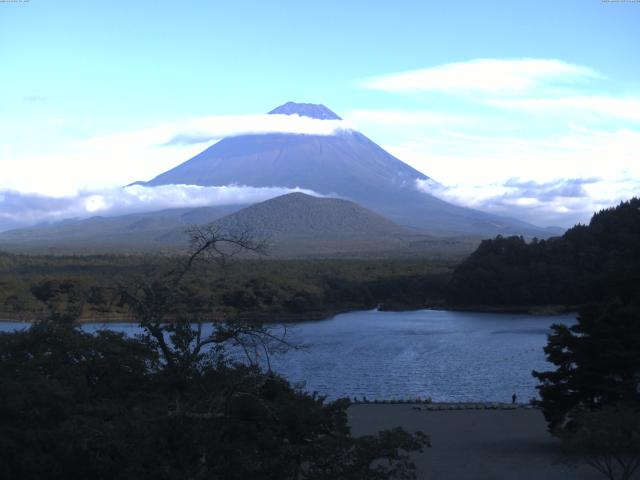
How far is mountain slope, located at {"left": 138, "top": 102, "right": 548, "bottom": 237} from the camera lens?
362 feet

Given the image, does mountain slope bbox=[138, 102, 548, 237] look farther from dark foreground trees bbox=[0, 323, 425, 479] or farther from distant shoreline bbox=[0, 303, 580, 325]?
dark foreground trees bbox=[0, 323, 425, 479]

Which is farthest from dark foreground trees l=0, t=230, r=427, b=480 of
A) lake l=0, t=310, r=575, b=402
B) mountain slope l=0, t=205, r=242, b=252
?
mountain slope l=0, t=205, r=242, b=252

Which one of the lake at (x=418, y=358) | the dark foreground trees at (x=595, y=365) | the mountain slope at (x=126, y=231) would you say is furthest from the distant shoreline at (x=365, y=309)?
the mountain slope at (x=126, y=231)

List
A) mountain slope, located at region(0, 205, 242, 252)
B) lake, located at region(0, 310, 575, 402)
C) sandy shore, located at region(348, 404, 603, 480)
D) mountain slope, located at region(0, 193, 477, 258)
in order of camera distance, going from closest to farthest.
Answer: sandy shore, located at region(348, 404, 603, 480) → lake, located at region(0, 310, 575, 402) → mountain slope, located at region(0, 193, 477, 258) → mountain slope, located at region(0, 205, 242, 252)

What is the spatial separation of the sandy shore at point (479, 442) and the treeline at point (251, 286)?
44.7ft

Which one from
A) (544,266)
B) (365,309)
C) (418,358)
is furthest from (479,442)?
(544,266)

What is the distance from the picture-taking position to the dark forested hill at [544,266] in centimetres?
4034

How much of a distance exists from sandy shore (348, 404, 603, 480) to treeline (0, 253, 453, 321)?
13.6 metres

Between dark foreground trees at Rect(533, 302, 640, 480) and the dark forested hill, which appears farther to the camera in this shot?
the dark forested hill

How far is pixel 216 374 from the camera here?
21.6 feet

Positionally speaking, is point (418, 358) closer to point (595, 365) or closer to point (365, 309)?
point (595, 365)

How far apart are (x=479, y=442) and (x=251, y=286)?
1032 inches

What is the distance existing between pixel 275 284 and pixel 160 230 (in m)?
63.5

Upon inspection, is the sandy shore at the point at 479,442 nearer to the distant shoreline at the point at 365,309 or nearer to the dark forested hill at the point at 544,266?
the distant shoreline at the point at 365,309
